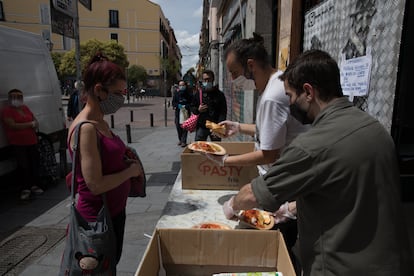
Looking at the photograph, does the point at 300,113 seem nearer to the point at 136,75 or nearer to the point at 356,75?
the point at 356,75

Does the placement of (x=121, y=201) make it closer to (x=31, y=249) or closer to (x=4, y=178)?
(x=31, y=249)

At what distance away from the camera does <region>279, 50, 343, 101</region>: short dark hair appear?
1.29m

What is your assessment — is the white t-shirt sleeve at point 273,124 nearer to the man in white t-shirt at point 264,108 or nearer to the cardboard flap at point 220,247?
the man in white t-shirt at point 264,108

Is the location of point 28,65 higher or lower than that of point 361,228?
higher

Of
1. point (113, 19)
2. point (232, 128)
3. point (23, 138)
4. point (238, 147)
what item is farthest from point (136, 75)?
point (238, 147)

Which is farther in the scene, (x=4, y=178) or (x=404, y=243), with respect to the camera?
(x=4, y=178)

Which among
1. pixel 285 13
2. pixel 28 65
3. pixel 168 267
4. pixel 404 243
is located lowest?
pixel 168 267

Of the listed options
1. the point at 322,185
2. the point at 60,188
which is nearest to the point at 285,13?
the point at 322,185

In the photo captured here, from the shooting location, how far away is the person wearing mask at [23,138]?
16.2 feet

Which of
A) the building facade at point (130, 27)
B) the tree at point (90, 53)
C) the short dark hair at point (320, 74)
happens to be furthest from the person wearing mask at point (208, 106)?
the building facade at point (130, 27)

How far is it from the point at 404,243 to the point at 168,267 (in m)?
1.09

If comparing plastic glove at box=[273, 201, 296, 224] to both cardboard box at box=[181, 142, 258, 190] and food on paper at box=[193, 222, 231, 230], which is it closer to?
food on paper at box=[193, 222, 231, 230]

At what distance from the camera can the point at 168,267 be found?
1.63m

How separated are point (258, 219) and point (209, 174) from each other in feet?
2.41
